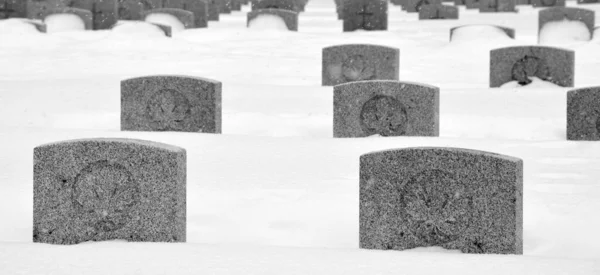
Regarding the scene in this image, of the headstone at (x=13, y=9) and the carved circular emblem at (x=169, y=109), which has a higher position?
the headstone at (x=13, y=9)

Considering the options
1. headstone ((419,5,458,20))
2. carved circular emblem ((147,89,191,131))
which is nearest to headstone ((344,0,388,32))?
headstone ((419,5,458,20))

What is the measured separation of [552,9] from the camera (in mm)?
19922

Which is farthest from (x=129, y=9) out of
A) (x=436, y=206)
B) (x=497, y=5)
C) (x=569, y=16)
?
(x=436, y=206)

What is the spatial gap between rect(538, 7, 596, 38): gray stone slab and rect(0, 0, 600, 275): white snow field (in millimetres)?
737

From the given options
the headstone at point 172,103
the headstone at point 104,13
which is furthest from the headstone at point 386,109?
the headstone at point 104,13

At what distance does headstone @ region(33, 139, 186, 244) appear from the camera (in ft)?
21.4

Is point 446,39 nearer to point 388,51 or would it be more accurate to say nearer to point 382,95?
point 388,51

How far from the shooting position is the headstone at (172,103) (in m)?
10.7

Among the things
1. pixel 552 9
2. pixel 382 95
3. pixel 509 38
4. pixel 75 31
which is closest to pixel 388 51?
pixel 382 95

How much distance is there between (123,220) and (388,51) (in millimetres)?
7921

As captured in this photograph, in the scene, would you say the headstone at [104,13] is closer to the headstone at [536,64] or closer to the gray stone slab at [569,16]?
the gray stone slab at [569,16]

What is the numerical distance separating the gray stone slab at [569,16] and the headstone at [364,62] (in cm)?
657

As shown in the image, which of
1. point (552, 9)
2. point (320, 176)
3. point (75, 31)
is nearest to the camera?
point (320, 176)

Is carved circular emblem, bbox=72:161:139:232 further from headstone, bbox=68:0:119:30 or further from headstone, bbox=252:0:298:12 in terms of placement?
headstone, bbox=252:0:298:12
